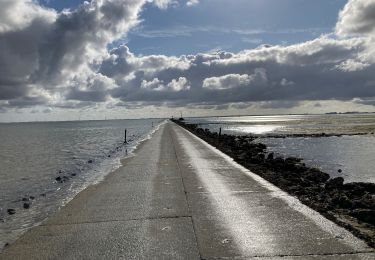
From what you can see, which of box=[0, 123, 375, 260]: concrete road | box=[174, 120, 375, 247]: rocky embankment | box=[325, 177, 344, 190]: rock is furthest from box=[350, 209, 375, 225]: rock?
box=[325, 177, 344, 190]: rock

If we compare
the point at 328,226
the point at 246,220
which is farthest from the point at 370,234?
the point at 246,220

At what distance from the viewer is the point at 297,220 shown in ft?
31.7

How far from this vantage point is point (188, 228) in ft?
30.0

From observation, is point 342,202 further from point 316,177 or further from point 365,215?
point 316,177

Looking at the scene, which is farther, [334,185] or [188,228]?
[334,185]

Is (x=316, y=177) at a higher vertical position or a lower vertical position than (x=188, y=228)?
lower

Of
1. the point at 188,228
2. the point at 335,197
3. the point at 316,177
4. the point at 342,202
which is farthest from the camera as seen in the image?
the point at 316,177

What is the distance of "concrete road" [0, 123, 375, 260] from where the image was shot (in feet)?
25.0

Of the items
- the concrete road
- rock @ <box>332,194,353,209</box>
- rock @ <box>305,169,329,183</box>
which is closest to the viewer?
the concrete road

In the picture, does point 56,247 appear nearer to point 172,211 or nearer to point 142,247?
point 142,247

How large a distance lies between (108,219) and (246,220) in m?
3.34

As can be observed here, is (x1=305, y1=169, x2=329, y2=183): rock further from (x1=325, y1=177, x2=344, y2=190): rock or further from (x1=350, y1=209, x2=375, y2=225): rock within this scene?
(x1=350, y1=209, x2=375, y2=225): rock

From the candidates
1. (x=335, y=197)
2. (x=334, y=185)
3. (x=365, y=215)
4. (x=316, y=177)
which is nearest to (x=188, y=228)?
(x=365, y=215)

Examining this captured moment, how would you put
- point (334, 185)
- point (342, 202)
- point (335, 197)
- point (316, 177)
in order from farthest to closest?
point (316, 177) < point (334, 185) < point (335, 197) < point (342, 202)
